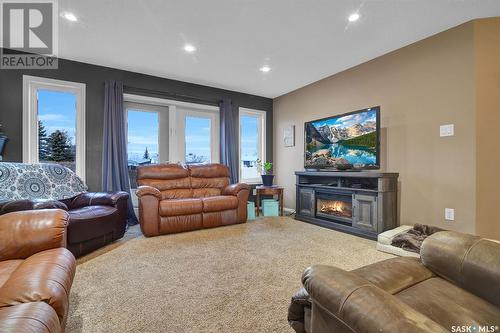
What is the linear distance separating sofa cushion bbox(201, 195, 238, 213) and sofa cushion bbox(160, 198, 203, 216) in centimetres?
10

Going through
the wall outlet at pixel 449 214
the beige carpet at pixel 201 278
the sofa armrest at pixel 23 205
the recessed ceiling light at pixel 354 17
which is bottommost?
the beige carpet at pixel 201 278

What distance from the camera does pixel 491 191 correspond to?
8.56 ft

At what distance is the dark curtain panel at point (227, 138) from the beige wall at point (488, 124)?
374 cm

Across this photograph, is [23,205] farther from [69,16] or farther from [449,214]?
[449,214]

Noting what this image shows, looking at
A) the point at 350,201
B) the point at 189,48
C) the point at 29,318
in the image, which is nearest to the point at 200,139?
the point at 189,48

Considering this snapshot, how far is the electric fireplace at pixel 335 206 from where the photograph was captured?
3660 millimetres

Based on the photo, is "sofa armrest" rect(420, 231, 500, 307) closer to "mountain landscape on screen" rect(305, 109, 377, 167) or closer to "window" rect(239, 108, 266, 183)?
"mountain landscape on screen" rect(305, 109, 377, 167)

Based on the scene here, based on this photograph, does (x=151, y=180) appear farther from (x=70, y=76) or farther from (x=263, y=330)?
(x=263, y=330)

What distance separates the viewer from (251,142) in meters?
5.59

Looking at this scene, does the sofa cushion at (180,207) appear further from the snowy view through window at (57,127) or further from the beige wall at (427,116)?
the beige wall at (427,116)

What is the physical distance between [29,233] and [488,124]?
167 inches

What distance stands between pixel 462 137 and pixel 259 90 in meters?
3.55

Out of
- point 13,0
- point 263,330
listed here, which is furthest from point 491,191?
point 13,0

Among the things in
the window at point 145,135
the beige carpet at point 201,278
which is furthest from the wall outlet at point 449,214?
the window at point 145,135
